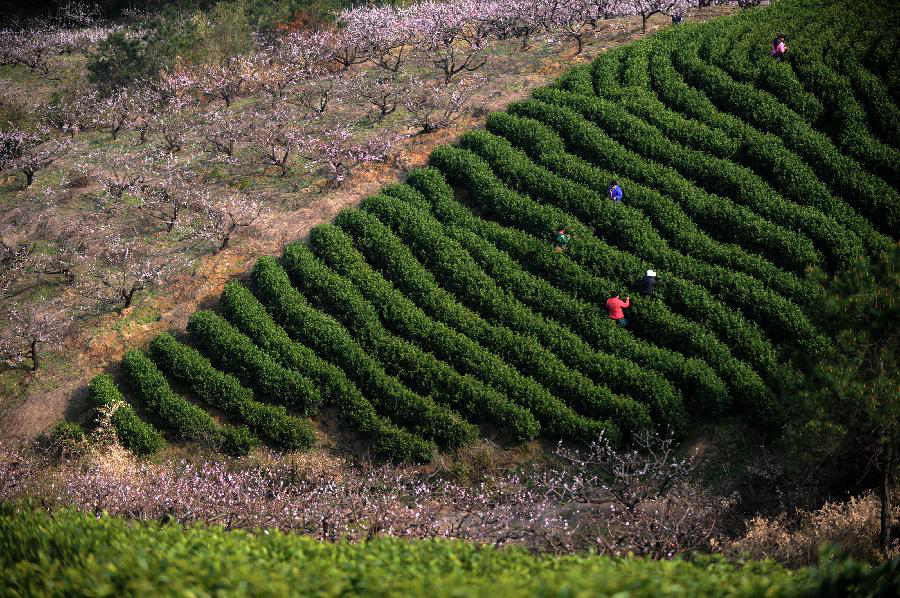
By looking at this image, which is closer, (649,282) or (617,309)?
(617,309)

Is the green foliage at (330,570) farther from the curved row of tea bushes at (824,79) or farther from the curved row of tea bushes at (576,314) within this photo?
the curved row of tea bushes at (824,79)

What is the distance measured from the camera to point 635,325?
2303 cm

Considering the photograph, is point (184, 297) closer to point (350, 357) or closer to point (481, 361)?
point (350, 357)

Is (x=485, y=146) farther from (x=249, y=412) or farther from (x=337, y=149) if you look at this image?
(x=249, y=412)

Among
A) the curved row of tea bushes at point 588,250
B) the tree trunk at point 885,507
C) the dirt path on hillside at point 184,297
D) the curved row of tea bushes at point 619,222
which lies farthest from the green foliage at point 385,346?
the tree trunk at point 885,507

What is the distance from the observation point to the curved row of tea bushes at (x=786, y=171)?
77.2 feet

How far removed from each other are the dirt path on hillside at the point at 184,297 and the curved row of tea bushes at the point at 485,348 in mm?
2425

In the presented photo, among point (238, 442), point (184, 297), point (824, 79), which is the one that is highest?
point (824, 79)

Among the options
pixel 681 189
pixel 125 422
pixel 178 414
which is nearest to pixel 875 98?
pixel 681 189

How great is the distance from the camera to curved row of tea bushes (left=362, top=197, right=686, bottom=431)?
21.1 metres

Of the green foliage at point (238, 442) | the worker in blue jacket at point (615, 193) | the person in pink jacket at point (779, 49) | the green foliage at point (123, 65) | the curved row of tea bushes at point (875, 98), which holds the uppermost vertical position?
the green foliage at point (123, 65)

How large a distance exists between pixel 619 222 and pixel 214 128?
19.9 m

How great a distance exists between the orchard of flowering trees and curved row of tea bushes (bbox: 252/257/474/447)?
3.64 m

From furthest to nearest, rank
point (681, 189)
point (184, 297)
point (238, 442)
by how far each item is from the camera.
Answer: point (681, 189) → point (184, 297) → point (238, 442)
